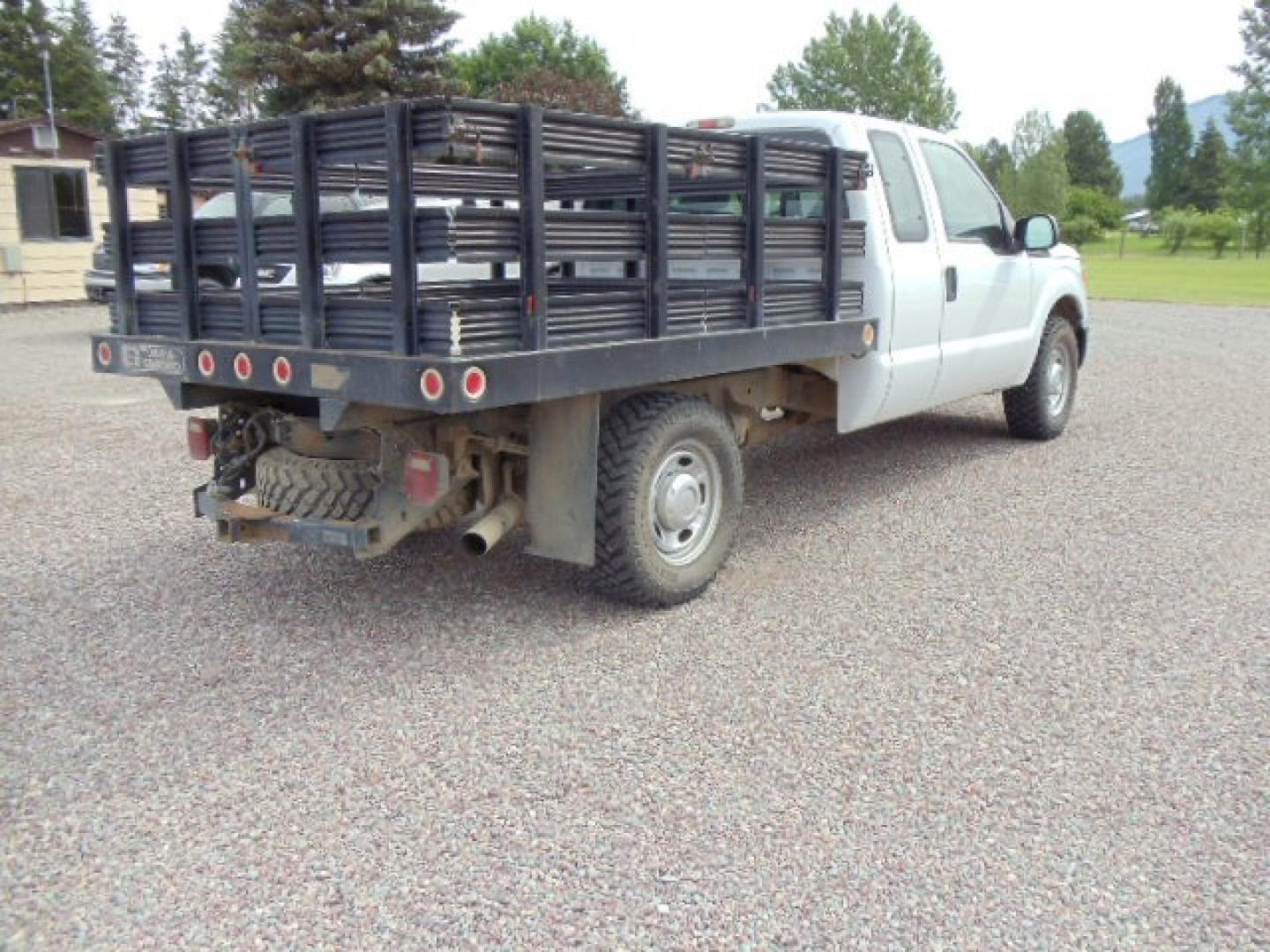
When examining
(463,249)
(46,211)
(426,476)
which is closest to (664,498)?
(426,476)

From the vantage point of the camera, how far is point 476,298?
407 centimetres

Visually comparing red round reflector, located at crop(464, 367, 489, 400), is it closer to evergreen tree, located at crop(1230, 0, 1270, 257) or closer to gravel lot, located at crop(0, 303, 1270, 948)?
gravel lot, located at crop(0, 303, 1270, 948)

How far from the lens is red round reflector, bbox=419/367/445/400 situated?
3791 mm

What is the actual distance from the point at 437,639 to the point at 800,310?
2.26 metres

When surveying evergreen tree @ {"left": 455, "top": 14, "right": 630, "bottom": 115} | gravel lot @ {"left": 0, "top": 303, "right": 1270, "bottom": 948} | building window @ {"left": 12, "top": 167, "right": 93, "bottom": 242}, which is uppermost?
evergreen tree @ {"left": 455, "top": 14, "right": 630, "bottom": 115}

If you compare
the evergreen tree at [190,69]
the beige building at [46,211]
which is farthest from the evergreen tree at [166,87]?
the beige building at [46,211]

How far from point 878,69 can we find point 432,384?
80666mm

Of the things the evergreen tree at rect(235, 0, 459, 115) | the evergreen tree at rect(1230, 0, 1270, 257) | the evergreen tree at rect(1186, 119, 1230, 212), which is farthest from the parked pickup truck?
the evergreen tree at rect(1186, 119, 1230, 212)

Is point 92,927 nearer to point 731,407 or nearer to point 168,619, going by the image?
point 168,619

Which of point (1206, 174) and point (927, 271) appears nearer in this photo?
point (927, 271)

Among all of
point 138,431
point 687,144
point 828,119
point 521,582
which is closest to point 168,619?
point 521,582

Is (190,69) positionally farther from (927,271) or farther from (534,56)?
(927,271)

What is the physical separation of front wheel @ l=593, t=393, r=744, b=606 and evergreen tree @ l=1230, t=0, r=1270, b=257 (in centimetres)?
6740

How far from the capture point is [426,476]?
4352mm
